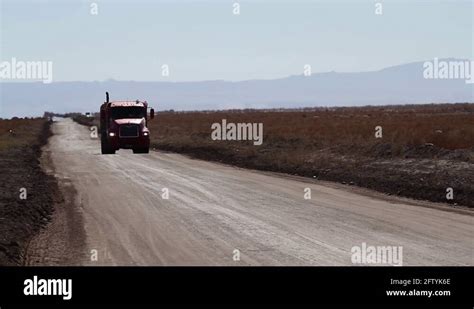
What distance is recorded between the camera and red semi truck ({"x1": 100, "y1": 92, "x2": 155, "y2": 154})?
2678 cm

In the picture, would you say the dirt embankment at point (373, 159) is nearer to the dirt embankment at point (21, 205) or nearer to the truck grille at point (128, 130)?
the truck grille at point (128, 130)

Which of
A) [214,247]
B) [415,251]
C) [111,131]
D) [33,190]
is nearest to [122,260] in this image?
[214,247]

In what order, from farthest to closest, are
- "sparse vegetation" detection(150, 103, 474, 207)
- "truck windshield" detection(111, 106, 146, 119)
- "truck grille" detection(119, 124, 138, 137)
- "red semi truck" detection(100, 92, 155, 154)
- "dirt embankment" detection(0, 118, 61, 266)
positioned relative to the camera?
"truck windshield" detection(111, 106, 146, 119)
"red semi truck" detection(100, 92, 155, 154)
"truck grille" detection(119, 124, 138, 137)
"sparse vegetation" detection(150, 103, 474, 207)
"dirt embankment" detection(0, 118, 61, 266)

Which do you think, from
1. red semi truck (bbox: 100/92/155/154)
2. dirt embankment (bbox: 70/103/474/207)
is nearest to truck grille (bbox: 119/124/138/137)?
red semi truck (bbox: 100/92/155/154)

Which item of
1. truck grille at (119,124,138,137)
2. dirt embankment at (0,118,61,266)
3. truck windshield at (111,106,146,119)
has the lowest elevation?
dirt embankment at (0,118,61,266)

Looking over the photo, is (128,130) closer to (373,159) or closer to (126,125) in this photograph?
(126,125)

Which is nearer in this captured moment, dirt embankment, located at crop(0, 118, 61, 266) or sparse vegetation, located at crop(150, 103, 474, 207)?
dirt embankment, located at crop(0, 118, 61, 266)

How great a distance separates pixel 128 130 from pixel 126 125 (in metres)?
0.25

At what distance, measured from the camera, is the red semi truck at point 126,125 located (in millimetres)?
26781

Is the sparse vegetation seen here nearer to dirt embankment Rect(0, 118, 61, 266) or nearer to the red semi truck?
the red semi truck

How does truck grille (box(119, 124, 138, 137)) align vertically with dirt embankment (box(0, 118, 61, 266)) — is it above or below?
above

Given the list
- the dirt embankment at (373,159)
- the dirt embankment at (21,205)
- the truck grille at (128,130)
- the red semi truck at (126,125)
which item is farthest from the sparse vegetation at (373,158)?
the dirt embankment at (21,205)
